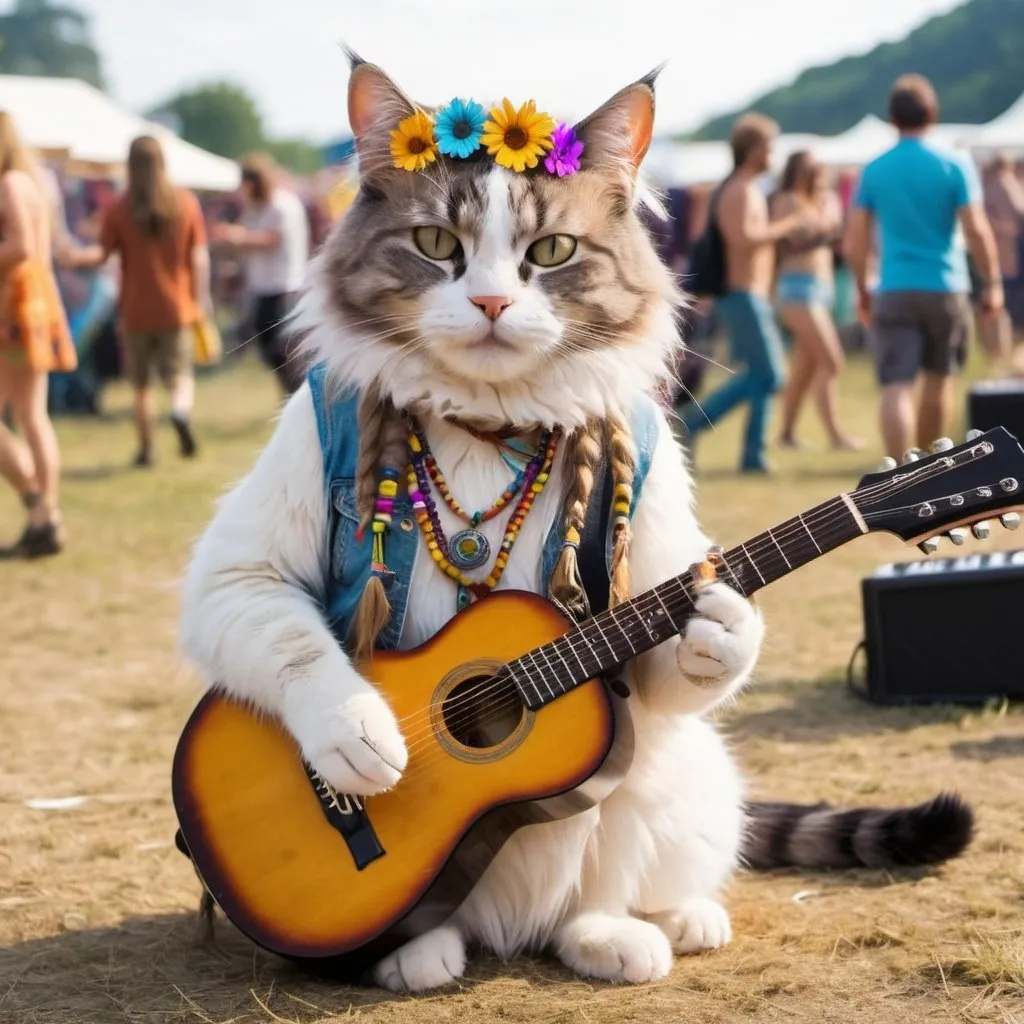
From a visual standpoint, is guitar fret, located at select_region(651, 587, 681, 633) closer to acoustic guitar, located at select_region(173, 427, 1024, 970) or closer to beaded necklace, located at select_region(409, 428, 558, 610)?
acoustic guitar, located at select_region(173, 427, 1024, 970)

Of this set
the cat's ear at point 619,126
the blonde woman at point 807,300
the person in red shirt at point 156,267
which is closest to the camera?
the cat's ear at point 619,126

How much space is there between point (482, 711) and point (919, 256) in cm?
535

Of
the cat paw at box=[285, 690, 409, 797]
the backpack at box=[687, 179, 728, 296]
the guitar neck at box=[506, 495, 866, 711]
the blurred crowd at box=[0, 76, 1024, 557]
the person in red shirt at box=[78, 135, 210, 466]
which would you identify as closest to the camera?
the cat paw at box=[285, 690, 409, 797]

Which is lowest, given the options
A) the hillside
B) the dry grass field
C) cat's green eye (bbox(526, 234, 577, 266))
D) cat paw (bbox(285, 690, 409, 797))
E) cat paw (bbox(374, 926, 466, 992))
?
the dry grass field

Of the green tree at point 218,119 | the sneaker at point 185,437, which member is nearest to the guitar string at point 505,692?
the sneaker at point 185,437

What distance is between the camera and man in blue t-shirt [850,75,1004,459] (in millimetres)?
7285

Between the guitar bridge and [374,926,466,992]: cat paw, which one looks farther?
[374,926,466,992]: cat paw

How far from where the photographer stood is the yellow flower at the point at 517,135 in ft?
8.58

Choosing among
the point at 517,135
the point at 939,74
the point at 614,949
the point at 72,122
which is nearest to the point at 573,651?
the point at 614,949

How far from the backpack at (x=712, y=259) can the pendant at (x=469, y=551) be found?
6.15m

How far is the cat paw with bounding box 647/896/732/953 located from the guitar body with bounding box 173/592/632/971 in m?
0.46

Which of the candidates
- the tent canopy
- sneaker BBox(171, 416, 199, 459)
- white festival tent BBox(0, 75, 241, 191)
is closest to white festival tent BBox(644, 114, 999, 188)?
the tent canopy

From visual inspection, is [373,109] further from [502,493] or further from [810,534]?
[810,534]

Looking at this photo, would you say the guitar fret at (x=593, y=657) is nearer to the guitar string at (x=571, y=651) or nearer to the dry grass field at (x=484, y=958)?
the guitar string at (x=571, y=651)
